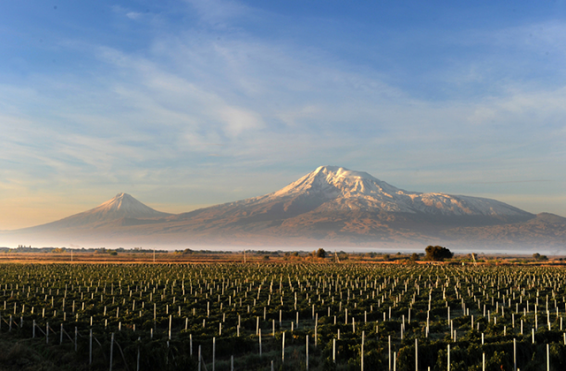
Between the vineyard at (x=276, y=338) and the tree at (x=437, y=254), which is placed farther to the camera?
the tree at (x=437, y=254)

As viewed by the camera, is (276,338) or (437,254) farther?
(437,254)

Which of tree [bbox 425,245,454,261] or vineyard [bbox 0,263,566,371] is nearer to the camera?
vineyard [bbox 0,263,566,371]

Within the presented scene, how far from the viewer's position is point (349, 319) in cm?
2470

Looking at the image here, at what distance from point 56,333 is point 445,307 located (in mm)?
21344

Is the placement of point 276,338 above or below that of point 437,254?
above

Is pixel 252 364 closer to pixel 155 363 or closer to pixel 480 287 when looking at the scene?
pixel 155 363

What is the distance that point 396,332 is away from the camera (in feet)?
69.8

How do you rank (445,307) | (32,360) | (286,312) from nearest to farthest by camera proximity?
(32,360)
(286,312)
(445,307)

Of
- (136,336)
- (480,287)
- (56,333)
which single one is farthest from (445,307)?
(56,333)

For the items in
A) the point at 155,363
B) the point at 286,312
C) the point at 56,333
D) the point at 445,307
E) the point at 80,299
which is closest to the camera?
the point at 155,363

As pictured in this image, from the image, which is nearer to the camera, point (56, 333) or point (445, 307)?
point (56, 333)

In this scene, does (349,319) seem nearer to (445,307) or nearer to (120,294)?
(445,307)

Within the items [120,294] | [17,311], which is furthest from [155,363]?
[120,294]

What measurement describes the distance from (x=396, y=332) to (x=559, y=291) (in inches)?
992
